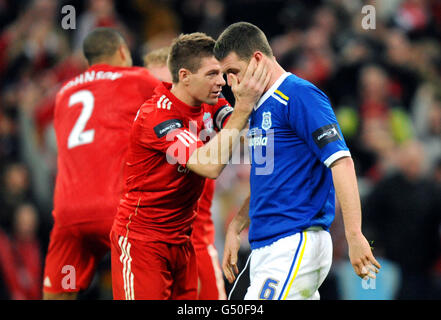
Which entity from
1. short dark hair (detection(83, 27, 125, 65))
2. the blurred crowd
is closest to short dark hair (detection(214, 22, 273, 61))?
short dark hair (detection(83, 27, 125, 65))

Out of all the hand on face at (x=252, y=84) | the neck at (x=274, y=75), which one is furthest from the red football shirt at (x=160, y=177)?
the neck at (x=274, y=75)

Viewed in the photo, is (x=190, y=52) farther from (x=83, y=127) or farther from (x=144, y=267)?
(x=144, y=267)

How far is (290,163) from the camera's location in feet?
12.1

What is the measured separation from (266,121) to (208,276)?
185 centimetres

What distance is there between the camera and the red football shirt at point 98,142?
5.09 metres

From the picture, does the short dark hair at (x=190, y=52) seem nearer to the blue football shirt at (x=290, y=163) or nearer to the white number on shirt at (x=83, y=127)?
the blue football shirt at (x=290, y=163)

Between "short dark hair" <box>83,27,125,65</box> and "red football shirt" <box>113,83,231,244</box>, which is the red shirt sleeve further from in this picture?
"short dark hair" <box>83,27,125,65</box>

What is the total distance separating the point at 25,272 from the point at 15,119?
8.67 feet

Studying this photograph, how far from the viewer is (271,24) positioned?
35.3 feet

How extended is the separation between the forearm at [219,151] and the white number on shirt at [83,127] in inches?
58.9

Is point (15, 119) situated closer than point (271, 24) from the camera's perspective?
Yes
